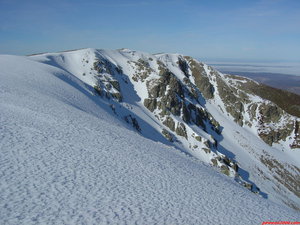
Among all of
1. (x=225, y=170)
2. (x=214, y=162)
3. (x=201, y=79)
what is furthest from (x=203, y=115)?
(x=225, y=170)

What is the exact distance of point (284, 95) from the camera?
120 meters

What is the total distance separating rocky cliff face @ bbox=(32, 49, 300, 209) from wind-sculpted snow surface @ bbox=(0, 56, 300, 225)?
3650 cm

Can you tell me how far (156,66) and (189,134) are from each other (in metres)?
37.6

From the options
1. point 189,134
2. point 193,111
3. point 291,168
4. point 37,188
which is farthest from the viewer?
point 193,111

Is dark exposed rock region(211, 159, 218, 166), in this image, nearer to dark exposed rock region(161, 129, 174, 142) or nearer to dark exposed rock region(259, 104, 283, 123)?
dark exposed rock region(161, 129, 174, 142)

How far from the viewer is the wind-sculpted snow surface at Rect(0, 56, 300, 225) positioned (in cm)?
817

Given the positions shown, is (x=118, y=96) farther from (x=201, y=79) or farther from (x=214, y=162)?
(x=201, y=79)

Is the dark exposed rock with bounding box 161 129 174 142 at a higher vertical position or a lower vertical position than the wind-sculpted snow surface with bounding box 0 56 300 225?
lower

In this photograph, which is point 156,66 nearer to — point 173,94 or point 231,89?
point 173,94

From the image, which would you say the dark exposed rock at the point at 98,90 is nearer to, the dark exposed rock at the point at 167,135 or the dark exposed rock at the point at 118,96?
the dark exposed rock at the point at 118,96

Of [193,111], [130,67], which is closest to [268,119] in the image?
[193,111]

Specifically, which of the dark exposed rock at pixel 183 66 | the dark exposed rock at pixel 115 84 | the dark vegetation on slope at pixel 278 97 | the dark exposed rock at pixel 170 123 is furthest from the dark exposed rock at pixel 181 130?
the dark vegetation on slope at pixel 278 97

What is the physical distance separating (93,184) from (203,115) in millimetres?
72767

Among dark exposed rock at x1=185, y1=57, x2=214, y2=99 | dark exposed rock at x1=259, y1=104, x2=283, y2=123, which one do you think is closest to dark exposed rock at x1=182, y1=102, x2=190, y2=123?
dark exposed rock at x1=185, y1=57, x2=214, y2=99
